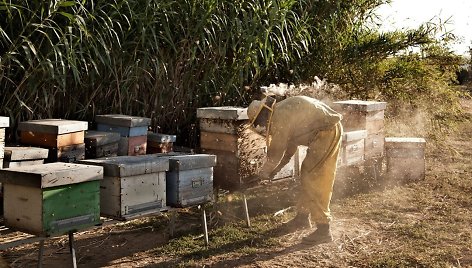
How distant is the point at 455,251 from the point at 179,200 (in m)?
2.15

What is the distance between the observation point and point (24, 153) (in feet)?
12.8

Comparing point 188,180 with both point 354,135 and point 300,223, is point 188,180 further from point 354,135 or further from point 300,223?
point 354,135

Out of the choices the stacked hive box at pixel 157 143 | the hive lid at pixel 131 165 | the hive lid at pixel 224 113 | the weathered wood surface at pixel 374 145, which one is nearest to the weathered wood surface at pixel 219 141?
the hive lid at pixel 224 113

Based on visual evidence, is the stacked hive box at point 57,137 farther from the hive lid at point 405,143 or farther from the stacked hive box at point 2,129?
the hive lid at point 405,143

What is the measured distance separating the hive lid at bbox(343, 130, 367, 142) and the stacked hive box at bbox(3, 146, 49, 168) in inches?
127

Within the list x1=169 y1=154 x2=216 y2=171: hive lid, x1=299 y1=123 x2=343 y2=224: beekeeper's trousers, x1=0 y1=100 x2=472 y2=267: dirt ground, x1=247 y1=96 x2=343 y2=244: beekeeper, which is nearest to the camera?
x1=169 y1=154 x2=216 y2=171: hive lid

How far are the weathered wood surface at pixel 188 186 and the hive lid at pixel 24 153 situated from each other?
905 mm

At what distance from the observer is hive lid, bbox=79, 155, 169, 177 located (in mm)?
3434

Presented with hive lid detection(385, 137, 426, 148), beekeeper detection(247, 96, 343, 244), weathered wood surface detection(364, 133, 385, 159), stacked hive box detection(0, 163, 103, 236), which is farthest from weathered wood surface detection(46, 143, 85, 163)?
hive lid detection(385, 137, 426, 148)

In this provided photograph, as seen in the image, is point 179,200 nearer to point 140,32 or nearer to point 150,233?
point 150,233

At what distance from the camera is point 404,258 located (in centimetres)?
410

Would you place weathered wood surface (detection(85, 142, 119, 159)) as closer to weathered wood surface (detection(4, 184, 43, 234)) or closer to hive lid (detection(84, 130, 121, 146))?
hive lid (detection(84, 130, 121, 146))

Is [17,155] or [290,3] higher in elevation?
[290,3]

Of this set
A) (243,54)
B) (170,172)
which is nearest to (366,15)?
(243,54)
